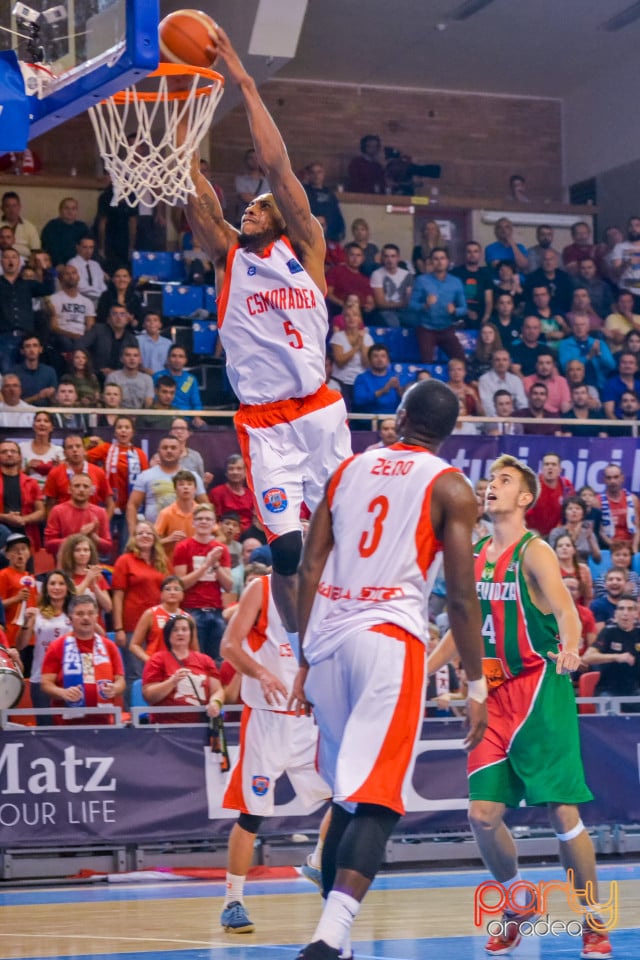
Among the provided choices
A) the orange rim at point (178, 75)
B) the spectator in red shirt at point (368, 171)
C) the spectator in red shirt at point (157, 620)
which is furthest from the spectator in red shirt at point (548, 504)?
the spectator in red shirt at point (368, 171)

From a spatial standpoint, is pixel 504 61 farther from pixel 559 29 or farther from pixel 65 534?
pixel 65 534

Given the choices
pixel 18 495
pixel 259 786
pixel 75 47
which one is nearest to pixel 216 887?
pixel 259 786

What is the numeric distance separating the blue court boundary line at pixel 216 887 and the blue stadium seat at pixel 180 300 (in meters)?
9.22

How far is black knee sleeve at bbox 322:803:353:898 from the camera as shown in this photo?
5270 mm

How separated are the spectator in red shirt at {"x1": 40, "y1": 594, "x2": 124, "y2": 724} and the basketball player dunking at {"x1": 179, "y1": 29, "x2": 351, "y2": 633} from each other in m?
3.82

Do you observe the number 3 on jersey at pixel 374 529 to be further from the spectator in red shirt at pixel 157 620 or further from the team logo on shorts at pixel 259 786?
the spectator in red shirt at pixel 157 620

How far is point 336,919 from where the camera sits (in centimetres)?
477

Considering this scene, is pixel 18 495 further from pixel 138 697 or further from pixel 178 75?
pixel 178 75

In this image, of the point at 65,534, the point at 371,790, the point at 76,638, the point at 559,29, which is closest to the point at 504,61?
the point at 559,29

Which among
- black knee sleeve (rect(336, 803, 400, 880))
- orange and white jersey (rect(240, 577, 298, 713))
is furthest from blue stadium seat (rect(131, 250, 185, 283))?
black knee sleeve (rect(336, 803, 400, 880))

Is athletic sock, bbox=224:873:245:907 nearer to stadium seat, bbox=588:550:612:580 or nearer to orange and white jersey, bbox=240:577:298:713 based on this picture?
orange and white jersey, bbox=240:577:298:713

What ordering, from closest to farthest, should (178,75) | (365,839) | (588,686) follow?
(365,839) < (178,75) < (588,686)

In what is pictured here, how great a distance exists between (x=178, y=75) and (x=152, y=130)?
0.65 meters

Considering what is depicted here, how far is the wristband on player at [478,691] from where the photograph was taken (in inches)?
207
